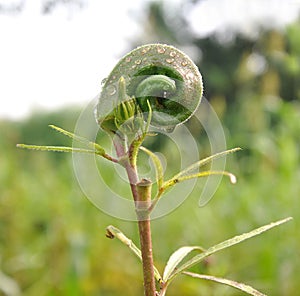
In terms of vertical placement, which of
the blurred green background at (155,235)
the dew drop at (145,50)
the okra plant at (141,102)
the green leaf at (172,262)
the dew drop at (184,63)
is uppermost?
the blurred green background at (155,235)

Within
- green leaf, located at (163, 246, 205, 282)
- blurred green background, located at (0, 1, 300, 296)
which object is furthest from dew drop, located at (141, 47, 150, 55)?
blurred green background, located at (0, 1, 300, 296)

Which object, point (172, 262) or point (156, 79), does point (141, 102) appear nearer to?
point (156, 79)

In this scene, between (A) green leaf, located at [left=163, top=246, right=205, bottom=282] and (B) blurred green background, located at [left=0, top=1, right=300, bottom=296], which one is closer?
(A) green leaf, located at [left=163, top=246, right=205, bottom=282]

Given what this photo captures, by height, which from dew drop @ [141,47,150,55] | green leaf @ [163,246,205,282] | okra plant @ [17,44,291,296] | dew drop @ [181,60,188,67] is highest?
dew drop @ [141,47,150,55]

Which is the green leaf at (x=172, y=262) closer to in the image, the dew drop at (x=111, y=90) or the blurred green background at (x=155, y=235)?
the dew drop at (x=111, y=90)

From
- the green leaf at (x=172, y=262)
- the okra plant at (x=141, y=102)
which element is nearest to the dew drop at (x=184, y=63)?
the okra plant at (x=141, y=102)

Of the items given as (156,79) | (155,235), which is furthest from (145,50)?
(155,235)

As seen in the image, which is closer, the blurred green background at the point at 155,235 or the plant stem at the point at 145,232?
the plant stem at the point at 145,232

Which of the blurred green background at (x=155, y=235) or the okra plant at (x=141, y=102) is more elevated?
the blurred green background at (x=155, y=235)

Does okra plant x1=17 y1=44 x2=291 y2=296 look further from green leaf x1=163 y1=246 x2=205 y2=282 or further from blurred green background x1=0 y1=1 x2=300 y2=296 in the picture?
blurred green background x1=0 y1=1 x2=300 y2=296
